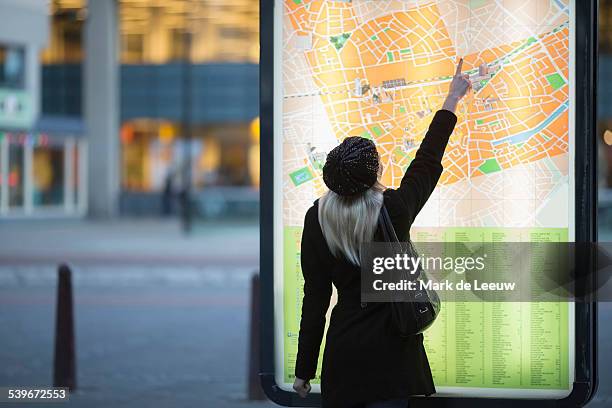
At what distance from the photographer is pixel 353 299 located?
11.7 ft

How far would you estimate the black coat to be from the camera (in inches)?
138

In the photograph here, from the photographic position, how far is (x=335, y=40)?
14.2 ft

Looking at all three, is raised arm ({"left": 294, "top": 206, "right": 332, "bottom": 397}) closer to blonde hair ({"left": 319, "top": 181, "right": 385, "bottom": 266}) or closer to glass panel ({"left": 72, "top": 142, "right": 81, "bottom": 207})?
blonde hair ({"left": 319, "top": 181, "right": 385, "bottom": 266})

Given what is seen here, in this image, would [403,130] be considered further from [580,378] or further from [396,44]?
[580,378]

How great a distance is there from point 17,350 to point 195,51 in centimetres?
2727

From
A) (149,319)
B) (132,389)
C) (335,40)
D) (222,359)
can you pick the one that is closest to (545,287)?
(335,40)

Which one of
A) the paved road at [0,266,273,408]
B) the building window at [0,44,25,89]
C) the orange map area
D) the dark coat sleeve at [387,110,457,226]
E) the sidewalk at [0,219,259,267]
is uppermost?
the building window at [0,44,25,89]

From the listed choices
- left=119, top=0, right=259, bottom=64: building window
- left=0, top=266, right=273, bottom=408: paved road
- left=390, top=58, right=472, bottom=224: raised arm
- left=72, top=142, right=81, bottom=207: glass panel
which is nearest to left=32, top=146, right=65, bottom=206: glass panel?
left=72, top=142, right=81, bottom=207: glass panel

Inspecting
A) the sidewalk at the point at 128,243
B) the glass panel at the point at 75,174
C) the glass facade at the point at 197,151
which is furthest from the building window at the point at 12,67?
the glass facade at the point at 197,151

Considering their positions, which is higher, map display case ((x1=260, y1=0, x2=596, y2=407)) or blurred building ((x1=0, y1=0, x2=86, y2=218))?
blurred building ((x1=0, y1=0, x2=86, y2=218))

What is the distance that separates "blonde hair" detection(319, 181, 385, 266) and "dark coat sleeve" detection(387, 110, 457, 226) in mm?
117

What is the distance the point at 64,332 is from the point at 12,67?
86.9 feet

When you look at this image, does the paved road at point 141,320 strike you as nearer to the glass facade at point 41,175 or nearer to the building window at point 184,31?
the glass facade at point 41,175

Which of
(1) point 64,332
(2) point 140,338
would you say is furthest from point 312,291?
(2) point 140,338
